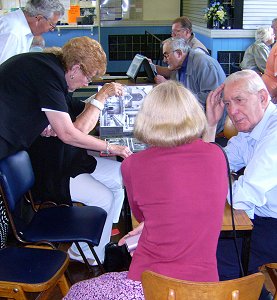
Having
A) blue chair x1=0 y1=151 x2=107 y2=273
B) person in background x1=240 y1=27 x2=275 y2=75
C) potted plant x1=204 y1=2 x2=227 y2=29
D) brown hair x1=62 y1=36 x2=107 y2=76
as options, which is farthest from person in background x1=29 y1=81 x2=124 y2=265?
potted plant x1=204 y1=2 x2=227 y2=29

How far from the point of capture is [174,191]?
136 centimetres

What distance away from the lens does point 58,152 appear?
2535 mm

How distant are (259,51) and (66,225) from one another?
4871mm

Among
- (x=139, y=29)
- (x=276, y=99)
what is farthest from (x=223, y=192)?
(x=139, y=29)

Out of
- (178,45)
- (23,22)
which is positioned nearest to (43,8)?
(23,22)

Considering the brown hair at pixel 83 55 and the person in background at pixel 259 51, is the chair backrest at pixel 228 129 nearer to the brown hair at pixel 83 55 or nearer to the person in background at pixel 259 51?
the brown hair at pixel 83 55

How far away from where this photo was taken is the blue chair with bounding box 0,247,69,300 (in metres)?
1.80

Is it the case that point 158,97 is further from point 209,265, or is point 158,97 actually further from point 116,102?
point 116,102

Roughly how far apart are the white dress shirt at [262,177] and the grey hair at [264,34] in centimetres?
474

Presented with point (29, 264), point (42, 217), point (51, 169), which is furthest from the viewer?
point (51, 169)

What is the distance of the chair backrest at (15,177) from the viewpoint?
213cm

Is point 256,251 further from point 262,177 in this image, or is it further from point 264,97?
point 264,97

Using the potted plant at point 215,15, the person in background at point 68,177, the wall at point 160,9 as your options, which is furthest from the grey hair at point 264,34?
the person in background at point 68,177

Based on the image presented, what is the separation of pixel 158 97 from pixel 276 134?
0.68m
